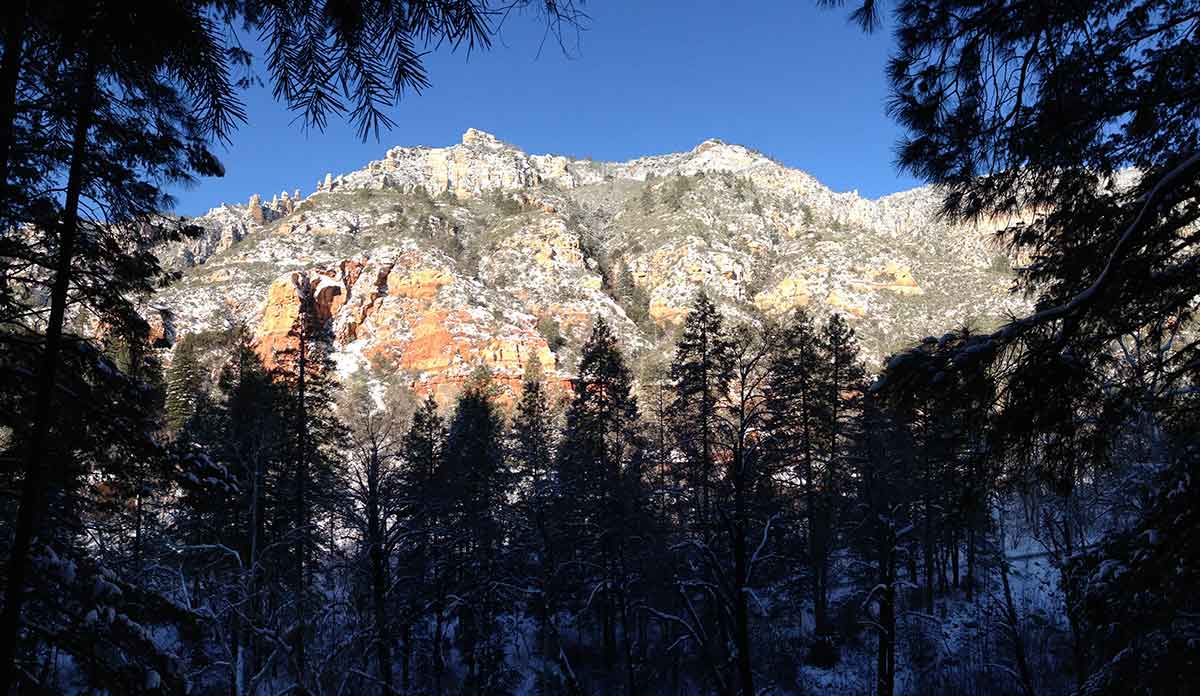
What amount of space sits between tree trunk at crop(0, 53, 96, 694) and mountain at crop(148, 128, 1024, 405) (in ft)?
234

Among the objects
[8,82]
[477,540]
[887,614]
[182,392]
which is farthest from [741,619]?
[182,392]

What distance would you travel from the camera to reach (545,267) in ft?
354

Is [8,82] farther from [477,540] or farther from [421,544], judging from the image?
[477,540]

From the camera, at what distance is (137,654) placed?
519cm

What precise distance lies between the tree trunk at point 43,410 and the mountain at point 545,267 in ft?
234

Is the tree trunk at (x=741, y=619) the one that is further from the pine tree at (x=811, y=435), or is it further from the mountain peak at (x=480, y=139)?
the mountain peak at (x=480, y=139)

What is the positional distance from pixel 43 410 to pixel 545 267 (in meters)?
104

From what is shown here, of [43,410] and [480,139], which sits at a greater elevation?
[480,139]

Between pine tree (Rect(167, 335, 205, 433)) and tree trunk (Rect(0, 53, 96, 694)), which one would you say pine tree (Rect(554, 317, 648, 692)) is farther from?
pine tree (Rect(167, 335, 205, 433))

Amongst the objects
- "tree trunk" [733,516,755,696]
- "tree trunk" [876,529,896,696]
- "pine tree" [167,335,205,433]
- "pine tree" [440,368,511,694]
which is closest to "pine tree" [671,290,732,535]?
"tree trunk" [876,529,896,696]

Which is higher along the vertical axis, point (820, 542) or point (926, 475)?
point (926, 475)

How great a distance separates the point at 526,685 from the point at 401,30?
936 inches

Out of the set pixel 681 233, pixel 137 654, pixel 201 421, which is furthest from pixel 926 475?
pixel 681 233

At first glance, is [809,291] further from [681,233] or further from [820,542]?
[820,542]
